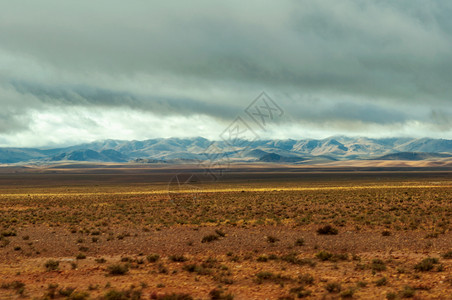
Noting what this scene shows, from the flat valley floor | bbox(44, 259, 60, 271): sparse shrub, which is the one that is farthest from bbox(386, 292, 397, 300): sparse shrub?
bbox(44, 259, 60, 271): sparse shrub

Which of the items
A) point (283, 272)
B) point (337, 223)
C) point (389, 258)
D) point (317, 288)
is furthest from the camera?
point (337, 223)

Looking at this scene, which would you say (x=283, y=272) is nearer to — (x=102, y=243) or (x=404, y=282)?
(x=404, y=282)

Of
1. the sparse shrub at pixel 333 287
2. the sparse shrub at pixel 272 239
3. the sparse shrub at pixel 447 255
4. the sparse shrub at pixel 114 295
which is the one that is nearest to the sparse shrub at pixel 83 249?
the sparse shrub at pixel 114 295

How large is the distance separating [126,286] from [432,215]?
79.3 ft

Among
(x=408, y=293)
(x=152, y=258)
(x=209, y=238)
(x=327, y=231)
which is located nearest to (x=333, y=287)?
(x=408, y=293)

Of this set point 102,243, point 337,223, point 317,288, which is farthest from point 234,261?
point 337,223

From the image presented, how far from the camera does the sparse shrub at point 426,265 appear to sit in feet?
42.0

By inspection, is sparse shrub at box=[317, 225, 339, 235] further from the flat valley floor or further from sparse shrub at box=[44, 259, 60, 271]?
sparse shrub at box=[44, 259, 60, 271]

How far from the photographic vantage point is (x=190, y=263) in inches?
585

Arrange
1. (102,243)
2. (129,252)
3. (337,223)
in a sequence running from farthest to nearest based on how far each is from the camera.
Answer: (337,223) < (102,243) < (129,252)

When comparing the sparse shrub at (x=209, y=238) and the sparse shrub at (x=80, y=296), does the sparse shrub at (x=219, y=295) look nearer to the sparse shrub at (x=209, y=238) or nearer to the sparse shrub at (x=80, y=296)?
the sparse shrub at (x=80, y=296)

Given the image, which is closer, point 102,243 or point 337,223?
point 102,243

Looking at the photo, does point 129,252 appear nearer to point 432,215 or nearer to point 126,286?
point 126,286

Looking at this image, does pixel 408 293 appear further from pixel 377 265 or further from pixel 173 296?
pixel 173 296
